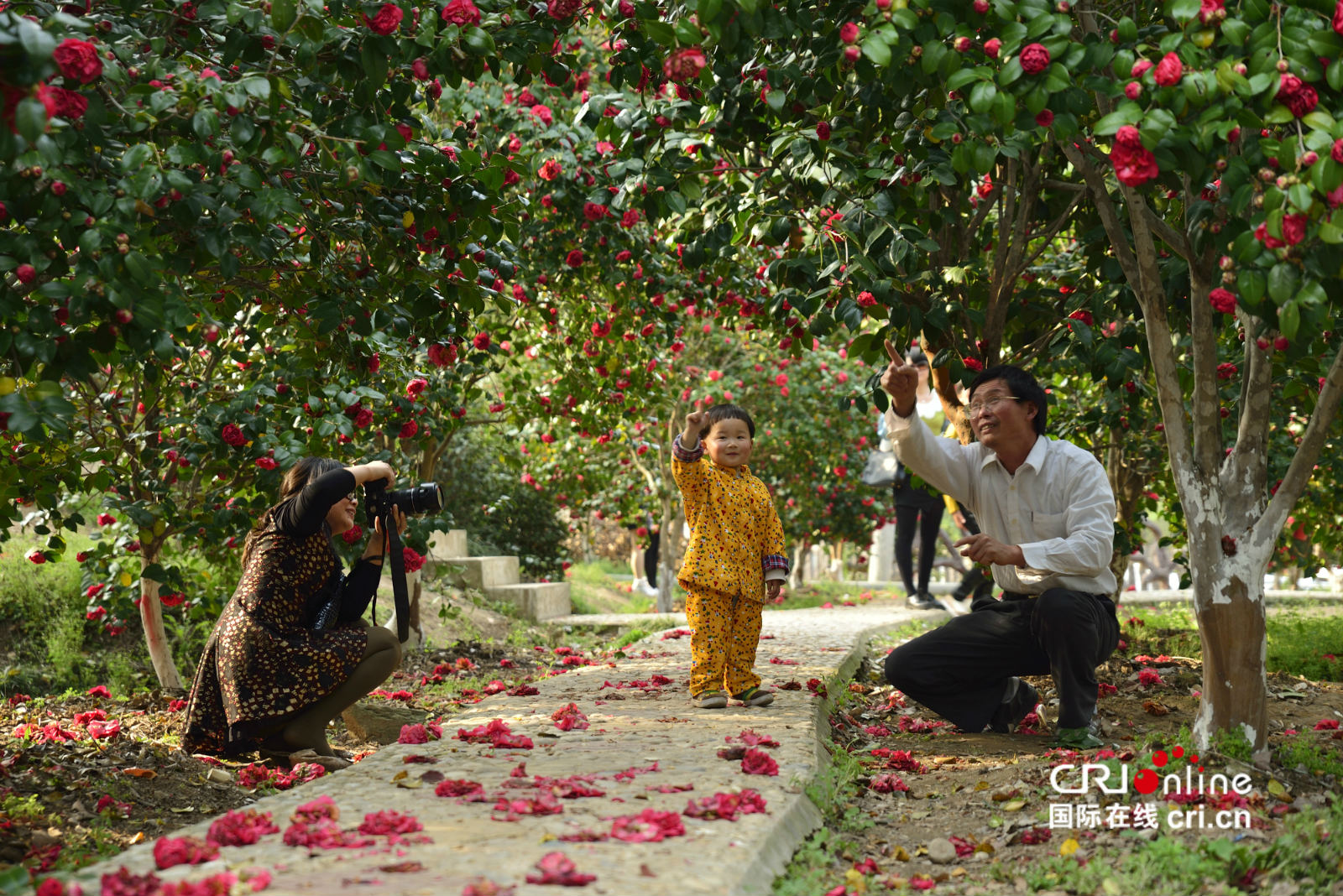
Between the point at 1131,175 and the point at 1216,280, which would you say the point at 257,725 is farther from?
the point at 1216,280

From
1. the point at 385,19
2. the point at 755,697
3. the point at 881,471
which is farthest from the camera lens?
the point at 881,471

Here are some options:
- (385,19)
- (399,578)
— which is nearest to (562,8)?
(385,19)

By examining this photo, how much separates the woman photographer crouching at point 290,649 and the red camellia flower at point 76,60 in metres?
1.53

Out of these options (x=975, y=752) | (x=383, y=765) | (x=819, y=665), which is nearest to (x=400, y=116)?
(x=383, y=765)

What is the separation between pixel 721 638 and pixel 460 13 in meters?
2.27

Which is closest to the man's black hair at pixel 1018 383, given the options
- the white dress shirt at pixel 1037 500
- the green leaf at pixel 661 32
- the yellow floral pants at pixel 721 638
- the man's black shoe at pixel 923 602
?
the white dress shirt at pixel 1037 500

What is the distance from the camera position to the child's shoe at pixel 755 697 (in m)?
3.92

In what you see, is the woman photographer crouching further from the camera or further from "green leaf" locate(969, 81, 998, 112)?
"green leaf" locate(969, 81, 998, 112)

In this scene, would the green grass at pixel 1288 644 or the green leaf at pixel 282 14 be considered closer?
the green leaf at pixel 282 14

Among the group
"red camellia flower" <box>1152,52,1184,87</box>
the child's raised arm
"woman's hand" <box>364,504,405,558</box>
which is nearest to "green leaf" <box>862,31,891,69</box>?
"red camellia flower" <box>1152,52,1184,87</box>

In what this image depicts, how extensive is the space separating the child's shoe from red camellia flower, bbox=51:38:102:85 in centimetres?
289

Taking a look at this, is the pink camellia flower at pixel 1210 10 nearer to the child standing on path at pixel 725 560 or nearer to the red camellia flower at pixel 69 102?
the child standing on path at pixel 725 560

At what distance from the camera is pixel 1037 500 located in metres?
3.46

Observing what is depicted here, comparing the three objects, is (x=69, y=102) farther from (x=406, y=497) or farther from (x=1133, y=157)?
(x=1133, y=157)
